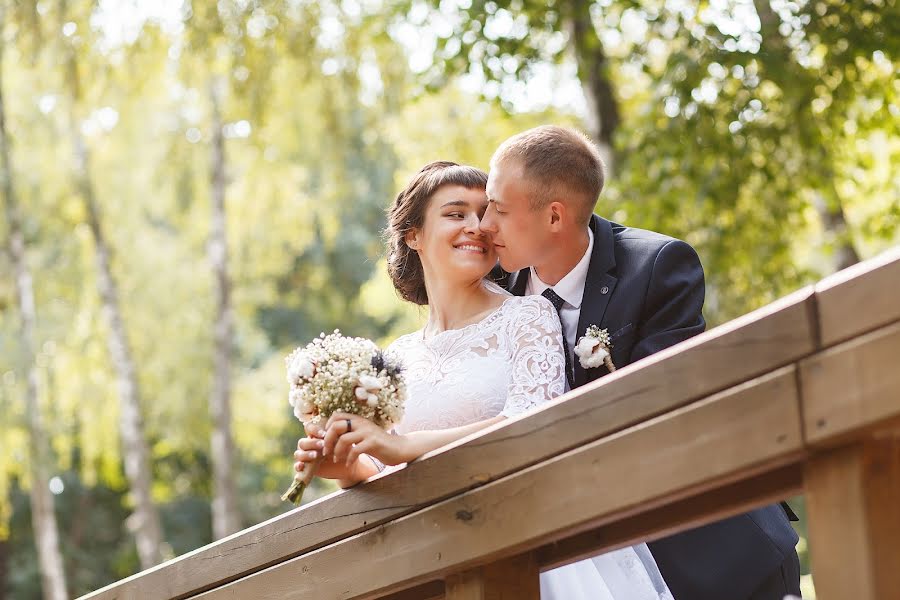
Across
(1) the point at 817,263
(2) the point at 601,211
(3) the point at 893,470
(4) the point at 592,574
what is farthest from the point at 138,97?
(3) the point at 893,470

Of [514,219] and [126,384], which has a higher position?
[126,384]

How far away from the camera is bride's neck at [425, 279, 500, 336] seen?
315 cm

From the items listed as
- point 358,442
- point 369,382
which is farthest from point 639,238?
point 358,442

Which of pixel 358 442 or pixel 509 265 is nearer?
pixel 358 442

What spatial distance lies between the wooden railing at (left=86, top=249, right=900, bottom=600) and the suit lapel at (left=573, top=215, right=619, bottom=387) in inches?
33.5

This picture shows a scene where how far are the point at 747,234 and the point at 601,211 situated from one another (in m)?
1.40

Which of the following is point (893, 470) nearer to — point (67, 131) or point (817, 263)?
point (817, 263)

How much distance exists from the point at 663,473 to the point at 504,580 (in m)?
0.44

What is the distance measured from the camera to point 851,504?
1.33 meters

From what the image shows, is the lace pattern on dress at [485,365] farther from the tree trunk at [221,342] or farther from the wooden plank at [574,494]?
the tree trunk at [221,342]

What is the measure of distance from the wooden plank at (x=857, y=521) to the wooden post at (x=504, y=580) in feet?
1.94

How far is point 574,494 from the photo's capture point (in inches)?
65.7

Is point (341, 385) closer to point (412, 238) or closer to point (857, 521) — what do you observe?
point (412, 238)

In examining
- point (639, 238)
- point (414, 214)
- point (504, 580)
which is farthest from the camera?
point (414, 214)
